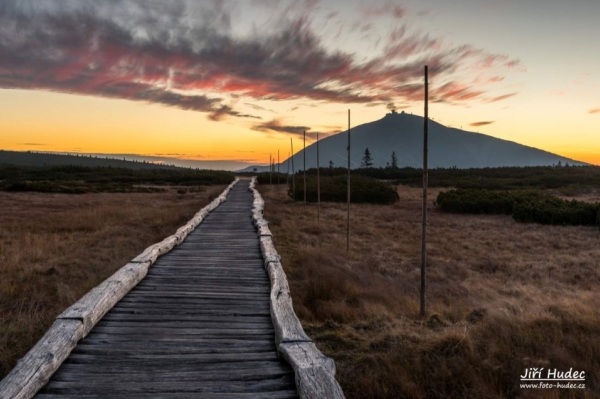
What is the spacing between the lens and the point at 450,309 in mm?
8023

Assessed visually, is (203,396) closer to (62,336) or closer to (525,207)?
(62,336)

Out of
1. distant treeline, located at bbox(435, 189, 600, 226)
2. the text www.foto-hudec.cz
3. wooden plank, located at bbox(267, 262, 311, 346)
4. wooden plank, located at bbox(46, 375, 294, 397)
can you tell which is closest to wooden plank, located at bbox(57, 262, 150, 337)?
wooden plank, located at bbox(46, 375, 294, 397)

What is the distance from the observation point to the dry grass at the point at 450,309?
15.8ft

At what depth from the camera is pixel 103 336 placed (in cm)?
468

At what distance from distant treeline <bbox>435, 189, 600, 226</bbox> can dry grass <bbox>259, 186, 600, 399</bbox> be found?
3916 millimetres

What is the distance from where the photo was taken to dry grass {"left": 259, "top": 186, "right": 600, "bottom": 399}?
190 inches

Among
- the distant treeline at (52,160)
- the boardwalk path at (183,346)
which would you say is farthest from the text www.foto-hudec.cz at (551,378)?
the distant treeline at (52,160)

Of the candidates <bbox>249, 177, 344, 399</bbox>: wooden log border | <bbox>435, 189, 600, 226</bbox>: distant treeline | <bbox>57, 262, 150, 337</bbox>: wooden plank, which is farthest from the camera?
<bbox>435, 189, 600, 226</bbox>: distant treeline

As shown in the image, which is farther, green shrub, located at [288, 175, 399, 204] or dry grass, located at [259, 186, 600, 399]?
green shrub, located at [288, 175, 399, 204]

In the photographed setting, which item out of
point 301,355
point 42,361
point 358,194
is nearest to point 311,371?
point 301,355

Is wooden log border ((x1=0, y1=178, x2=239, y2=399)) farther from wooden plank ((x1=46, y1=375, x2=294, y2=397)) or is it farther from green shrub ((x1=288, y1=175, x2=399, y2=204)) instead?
green shrub ((x1=288, y1=175, x2=399, y2=204))

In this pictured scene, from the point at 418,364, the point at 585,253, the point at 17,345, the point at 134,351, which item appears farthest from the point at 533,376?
the point at 585,253

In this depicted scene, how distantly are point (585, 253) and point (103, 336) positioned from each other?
15.5 m

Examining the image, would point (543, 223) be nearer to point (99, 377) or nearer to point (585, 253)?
point (585, 253)
